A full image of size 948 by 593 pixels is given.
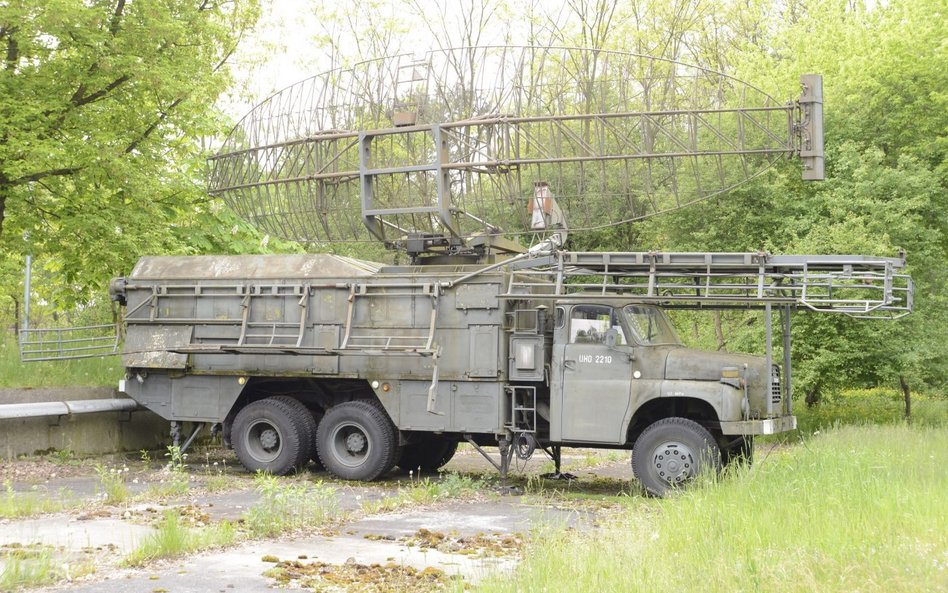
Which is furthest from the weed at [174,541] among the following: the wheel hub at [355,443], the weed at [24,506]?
the wheel hub at [355,443]

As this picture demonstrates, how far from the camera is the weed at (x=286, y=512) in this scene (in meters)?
9.82

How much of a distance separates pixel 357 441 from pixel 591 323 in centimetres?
405

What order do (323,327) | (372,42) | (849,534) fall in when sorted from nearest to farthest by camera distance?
(849,534) → (323,327) → (372,42)

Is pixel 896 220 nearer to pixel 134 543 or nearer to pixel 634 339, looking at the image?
pixel 634 339

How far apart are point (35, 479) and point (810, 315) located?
1430cm

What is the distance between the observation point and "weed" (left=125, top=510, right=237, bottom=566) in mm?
8477

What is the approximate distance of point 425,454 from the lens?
54.4 ft

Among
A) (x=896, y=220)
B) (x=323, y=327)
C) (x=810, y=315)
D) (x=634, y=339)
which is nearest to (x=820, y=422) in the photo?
(x=810, y=315)

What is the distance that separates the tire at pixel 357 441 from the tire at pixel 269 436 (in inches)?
16.1

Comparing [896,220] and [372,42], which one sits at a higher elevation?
[372,42]

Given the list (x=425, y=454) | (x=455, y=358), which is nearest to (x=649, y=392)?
(x=455, y=358)

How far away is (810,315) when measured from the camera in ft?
65.8

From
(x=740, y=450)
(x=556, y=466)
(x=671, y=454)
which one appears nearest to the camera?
(x=671, y=454)

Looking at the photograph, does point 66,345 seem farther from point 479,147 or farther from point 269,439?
point 479,147
